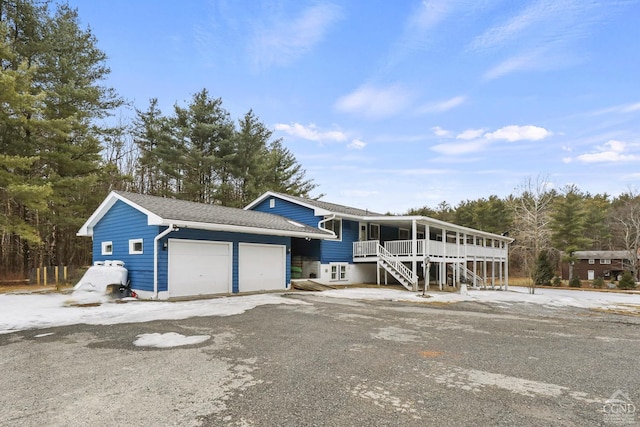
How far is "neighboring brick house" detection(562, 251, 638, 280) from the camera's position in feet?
123

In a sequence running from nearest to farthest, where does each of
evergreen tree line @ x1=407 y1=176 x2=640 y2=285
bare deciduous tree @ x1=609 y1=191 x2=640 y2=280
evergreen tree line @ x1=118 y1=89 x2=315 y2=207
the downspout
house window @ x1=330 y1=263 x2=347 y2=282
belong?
the downspout < house window @ x1=330 y1=263 x2=347 y2=282 < evergreen tree line @ x1=118 y1=89 x2=315 y2=207 < evergreen tree line @ x1=407 y1=176 x2=640 y2=285 < bare deciduous tree @ x1=609 y1=191 x2=640 y2=280

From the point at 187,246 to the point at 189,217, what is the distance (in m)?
1.01

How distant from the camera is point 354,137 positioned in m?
25.0

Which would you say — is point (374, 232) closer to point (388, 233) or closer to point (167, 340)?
point (388, 233)

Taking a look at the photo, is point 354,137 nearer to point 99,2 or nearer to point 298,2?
point 298,2

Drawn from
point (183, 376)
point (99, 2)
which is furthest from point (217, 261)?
point (99, 2)

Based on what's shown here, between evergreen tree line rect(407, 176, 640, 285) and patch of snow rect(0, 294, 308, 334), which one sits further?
evergreen tree line rect(407, 176, 640, 285)

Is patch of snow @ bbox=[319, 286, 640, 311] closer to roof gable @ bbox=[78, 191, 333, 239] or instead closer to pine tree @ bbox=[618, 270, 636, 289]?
roof gable @ bbox=[78, 191, 333, 239]

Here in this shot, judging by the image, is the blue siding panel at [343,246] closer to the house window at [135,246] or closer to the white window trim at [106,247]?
the house window at [135,246]

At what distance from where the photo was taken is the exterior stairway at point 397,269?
696 inches

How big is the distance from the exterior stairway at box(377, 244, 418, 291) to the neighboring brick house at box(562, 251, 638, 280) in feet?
93.1

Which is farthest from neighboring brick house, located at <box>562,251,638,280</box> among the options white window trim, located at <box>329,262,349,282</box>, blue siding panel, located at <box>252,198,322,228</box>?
blue siding panel, located at <box>252,198,322,228</box>

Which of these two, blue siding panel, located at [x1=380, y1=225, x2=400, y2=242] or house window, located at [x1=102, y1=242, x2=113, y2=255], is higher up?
blue siding panel, located at [x1=380, y1=225, x2=400, y2=242]

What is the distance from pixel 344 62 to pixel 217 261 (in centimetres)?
1123
